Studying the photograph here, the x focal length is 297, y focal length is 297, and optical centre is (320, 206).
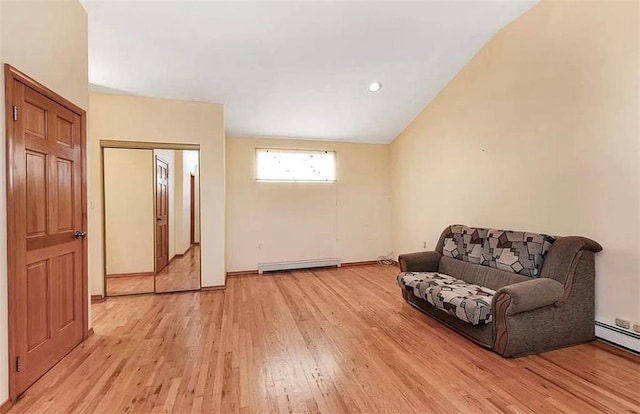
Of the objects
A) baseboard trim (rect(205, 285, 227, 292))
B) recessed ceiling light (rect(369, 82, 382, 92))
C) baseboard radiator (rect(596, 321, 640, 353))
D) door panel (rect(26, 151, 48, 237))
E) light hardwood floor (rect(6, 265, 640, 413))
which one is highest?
recessed ceiling light (rect(369, 82, 382, 92))

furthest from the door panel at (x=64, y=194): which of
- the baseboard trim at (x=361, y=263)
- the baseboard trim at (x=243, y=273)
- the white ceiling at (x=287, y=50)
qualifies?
the baseboard trim at (x=361, y=263)

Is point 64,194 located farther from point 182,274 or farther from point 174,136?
point 182,274

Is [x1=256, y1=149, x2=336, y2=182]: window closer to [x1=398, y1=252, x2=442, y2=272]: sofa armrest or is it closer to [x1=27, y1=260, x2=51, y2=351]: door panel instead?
[x1=398, y1=252, x2=442, y2=272]: sofa armrest

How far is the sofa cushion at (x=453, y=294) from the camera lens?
244 cm

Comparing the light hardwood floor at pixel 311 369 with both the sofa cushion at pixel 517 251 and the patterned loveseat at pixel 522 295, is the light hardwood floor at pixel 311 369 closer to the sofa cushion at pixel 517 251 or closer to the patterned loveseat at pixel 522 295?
the patterned loveseat at pixel 522 295

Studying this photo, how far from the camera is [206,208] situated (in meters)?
4.20

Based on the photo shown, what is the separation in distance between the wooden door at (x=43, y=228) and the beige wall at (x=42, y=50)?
5cm

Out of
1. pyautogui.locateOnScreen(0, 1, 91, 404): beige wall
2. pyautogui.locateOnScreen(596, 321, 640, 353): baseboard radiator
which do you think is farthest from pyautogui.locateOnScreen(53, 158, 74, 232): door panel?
pyautogui.locateOnScreen(596, 321, 640, 353): baseboard radiator

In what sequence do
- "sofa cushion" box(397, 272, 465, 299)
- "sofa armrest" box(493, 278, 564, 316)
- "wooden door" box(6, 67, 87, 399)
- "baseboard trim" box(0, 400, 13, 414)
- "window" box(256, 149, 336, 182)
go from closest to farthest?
"baseboard trim" box(0, 400, 13, 414) → "wooden door" box(6, 67, 87, 399) → "sofa armrest" box(493, 278, 564, 316) → "sofa cushion" box(397, 272, 465, 299) → "window" box(256, 149, 336, 182)

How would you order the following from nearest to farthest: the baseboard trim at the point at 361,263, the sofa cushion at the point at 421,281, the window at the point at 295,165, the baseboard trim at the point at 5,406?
the baseboard trim at the point at 5,406, the sofa cushion at the point at 421,281, the window at the point at 295,165, the baseboard trim at the point at 361,263

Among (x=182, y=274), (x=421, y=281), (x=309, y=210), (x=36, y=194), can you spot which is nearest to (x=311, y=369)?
(x=421, y=281)

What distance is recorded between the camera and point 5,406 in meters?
1.75

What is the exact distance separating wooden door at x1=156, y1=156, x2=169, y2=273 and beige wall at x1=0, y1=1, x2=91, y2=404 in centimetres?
155

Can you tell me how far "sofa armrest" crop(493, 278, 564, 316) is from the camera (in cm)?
229
